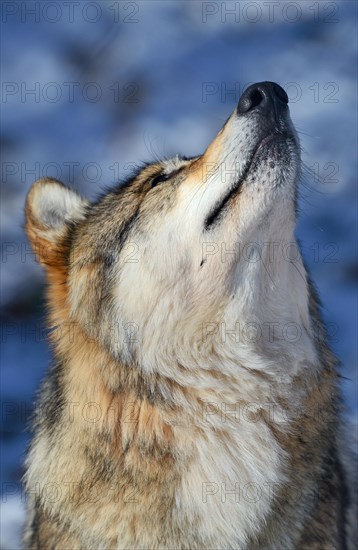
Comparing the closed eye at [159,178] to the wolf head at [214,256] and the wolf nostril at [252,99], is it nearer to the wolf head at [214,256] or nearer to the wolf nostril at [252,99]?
the wolf head at [214,256]

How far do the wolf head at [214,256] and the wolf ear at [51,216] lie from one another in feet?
1.09

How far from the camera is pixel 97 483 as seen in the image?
2.79 metres

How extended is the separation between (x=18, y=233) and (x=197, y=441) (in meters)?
4.39

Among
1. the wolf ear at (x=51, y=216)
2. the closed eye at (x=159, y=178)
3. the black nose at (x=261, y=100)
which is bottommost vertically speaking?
the wolf ear at (x=51, y=216)

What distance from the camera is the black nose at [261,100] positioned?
108 inches

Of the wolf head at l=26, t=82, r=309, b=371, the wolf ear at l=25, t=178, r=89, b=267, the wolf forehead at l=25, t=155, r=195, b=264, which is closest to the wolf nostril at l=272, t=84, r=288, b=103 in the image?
the wolf head at l=26, t=82, r=309, b=371

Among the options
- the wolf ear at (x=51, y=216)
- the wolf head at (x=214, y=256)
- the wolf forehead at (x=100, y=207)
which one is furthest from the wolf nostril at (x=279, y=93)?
the wolf ear at (x=51, y=216)

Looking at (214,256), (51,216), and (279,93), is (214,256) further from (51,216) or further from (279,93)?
(51,216)

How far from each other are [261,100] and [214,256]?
55cm

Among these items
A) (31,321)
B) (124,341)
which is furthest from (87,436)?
(31,321)

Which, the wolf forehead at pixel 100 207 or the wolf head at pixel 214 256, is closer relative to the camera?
the wolf head at pixel 214 256

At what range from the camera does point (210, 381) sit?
2.74 metres

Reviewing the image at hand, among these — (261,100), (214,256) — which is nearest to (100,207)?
(214,256)

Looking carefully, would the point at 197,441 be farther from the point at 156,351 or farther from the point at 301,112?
the point at 301,112
